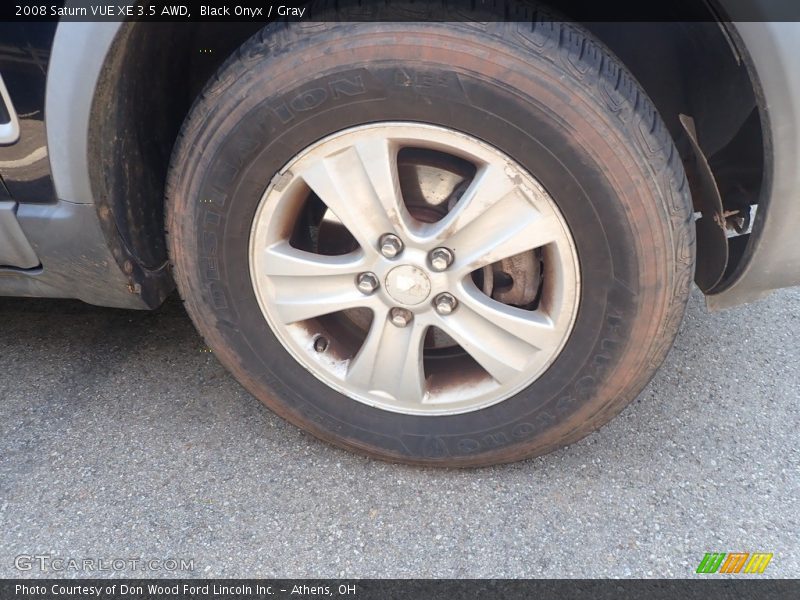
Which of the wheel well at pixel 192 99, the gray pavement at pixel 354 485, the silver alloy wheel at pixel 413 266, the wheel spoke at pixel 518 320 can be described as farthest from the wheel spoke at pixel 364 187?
the gray pavement at pixel 354 485

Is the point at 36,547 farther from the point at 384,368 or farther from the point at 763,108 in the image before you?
the point at 763,108

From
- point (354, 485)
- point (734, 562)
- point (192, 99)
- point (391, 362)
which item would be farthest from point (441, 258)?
point (734, 562)

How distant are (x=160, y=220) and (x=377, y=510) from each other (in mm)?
1003

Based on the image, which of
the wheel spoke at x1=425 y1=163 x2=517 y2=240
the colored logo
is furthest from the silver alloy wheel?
the colored logo

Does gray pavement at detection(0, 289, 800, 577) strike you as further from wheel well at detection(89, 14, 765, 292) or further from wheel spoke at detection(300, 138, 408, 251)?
wheel spoke at detection(300, 138, 408, 251)

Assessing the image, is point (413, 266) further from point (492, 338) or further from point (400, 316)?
point (492, 338)

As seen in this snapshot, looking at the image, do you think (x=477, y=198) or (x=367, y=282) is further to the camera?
(x=367, y=282)

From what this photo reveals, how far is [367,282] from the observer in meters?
1.59

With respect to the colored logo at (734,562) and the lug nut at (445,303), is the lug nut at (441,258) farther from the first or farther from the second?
the colored logo at (734,562)

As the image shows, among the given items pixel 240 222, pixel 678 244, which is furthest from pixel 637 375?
pixel 240 222

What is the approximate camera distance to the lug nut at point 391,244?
1.52m

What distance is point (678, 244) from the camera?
1.41 m

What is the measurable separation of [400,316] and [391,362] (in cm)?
13

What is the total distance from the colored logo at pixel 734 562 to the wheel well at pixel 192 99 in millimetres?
705
